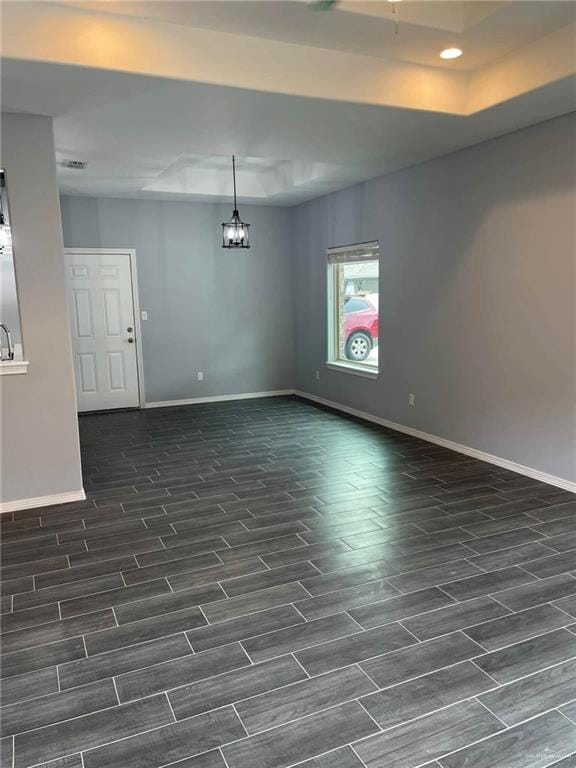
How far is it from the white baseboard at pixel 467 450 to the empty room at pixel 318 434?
24 millimetres

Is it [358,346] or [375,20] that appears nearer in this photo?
[375,20]

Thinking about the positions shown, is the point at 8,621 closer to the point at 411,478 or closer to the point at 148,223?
the point at 411,478

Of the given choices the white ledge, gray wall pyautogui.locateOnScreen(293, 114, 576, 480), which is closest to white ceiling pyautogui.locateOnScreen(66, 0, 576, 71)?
gray wall pyautogui.locateOnScreen(293, 114, 576, 480)

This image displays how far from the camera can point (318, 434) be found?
5.62 metres

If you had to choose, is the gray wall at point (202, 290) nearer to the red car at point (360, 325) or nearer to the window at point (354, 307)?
the window at point (354, 307)

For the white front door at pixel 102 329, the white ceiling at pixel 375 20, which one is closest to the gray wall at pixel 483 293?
the white ceiling at pixel 375 20

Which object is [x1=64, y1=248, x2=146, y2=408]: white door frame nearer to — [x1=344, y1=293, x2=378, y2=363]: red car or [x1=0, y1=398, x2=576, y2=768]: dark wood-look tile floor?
[x1=344, y1=293, x2=378, y2=363]: red car

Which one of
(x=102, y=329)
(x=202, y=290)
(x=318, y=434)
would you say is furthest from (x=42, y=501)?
(x=202, y=290)

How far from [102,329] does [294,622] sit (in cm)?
527

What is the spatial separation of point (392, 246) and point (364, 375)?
1.47 m

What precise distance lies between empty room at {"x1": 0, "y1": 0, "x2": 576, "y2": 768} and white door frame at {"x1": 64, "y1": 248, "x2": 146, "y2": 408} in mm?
97

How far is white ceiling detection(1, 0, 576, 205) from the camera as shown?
9.36ft

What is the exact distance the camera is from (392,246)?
5.63 meters

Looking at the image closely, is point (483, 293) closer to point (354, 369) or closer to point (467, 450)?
point (467, 450)
